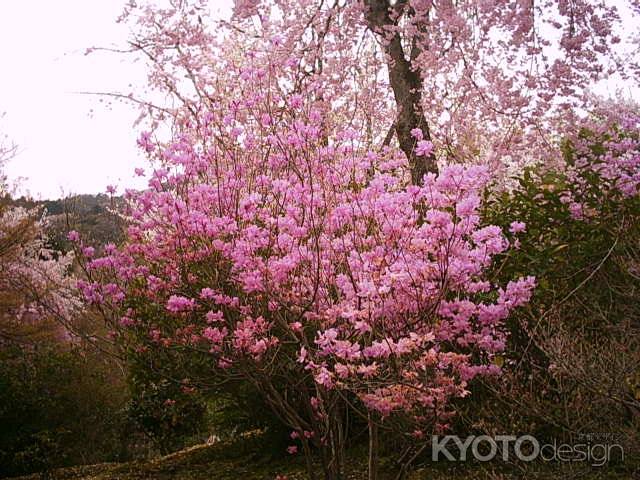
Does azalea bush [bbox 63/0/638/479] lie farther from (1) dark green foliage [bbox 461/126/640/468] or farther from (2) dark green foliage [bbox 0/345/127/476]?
(2) dark green foliage [bbox 0/345/127/476]

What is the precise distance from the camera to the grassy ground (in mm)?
4859

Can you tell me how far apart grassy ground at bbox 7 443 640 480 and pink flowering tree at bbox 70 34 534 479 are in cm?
110

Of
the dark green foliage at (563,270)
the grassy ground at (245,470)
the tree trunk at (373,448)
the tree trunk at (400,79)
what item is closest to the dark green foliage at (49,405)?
the grassy ground at (245,470)

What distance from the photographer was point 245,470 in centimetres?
762

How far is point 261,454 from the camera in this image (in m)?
7.98

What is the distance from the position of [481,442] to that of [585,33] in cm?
344

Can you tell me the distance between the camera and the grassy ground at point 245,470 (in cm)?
486

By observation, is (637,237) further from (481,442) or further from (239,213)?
(239,213)

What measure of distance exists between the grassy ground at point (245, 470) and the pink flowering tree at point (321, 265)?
43.1 inches

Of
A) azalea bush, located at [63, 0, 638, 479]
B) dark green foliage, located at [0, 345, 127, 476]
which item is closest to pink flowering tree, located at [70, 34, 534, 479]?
azalea bush, located at [63, 0, 638, 479]

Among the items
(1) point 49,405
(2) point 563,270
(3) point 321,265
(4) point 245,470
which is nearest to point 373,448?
(3) point 321,265

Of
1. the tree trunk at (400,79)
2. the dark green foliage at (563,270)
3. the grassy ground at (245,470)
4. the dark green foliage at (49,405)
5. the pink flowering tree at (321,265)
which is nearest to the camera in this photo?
the pink flowering tree at (321,265)

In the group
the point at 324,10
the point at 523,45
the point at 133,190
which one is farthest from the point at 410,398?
the point at 324,10

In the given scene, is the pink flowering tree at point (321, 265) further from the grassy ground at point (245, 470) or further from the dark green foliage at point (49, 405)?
the dark green foliage at point (49, 405)
